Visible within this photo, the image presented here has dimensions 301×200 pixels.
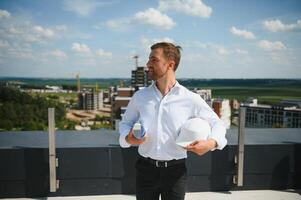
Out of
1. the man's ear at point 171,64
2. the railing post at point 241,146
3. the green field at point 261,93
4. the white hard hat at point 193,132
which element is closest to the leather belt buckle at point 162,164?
the white hard hat at point 193,132

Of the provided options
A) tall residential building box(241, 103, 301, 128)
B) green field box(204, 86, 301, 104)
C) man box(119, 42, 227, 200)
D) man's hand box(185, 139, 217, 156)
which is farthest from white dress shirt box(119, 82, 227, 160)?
green field box(204, 86, 301, 104)

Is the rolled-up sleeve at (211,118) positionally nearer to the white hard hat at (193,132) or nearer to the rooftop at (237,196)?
the white hard hat at (193,132)

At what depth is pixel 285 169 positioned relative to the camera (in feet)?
9.03

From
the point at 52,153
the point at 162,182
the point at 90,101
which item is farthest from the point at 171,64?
the point at 90,101

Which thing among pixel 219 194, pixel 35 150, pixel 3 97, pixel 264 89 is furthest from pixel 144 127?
pixel 264 89

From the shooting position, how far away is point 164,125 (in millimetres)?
1235

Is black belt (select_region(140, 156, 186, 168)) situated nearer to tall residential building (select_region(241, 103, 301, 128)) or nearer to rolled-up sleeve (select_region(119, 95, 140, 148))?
rolled-up sleeve (select_region(119, 95, 140, 148))

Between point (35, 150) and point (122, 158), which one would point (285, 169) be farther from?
point (35, 150)

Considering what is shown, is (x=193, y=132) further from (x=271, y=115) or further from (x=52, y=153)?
(x=271, y=115)

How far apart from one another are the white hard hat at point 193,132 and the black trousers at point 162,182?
17 centimetres

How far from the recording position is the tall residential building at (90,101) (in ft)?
227

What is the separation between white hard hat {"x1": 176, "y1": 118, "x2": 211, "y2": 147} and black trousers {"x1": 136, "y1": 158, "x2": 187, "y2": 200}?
173mm

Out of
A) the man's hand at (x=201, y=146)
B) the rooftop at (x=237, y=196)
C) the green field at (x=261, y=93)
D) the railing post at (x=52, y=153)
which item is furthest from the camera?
the green field at (x=261, y=93)

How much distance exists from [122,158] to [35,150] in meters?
0.72
